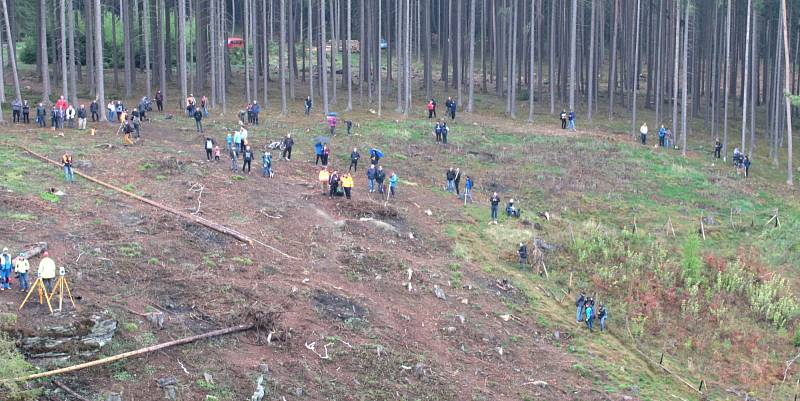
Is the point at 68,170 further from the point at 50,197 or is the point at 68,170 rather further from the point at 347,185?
the point at 347,185

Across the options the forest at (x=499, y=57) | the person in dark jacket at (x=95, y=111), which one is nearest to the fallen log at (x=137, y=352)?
the person in dark jacket at (x=95, y=111)

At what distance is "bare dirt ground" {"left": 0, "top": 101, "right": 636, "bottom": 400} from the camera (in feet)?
74.9

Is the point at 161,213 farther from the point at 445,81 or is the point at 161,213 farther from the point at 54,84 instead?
the point at 445,81

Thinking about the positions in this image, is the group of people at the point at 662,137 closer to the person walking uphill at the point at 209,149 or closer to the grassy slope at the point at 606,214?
the grassy slope at the point at 606,214

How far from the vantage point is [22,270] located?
23.0 meters

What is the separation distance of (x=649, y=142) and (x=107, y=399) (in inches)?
1671

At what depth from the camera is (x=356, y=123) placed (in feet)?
175

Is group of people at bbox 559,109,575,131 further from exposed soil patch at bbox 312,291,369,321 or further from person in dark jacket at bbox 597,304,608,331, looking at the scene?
exposed soil patch at bbox 312,291,369,321

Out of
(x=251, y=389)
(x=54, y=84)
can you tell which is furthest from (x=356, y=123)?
(x=251, y=389)

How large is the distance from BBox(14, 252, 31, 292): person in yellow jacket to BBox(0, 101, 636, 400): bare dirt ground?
23.4 inches

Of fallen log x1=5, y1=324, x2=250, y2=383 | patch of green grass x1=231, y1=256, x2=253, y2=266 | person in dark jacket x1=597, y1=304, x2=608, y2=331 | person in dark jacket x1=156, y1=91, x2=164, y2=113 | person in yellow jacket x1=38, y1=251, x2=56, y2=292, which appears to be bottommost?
person in dark jacket x1=597, y1=304, x2=608, y2=331

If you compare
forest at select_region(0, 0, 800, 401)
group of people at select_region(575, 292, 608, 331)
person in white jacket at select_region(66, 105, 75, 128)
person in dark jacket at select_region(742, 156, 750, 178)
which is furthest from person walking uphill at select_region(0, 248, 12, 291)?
person in dark jacket at select_region(742, 156, 750, 178)

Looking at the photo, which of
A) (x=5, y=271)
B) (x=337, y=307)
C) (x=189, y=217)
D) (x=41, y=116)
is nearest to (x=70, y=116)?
(x=41, y=116)

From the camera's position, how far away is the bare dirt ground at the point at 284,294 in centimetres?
2283
